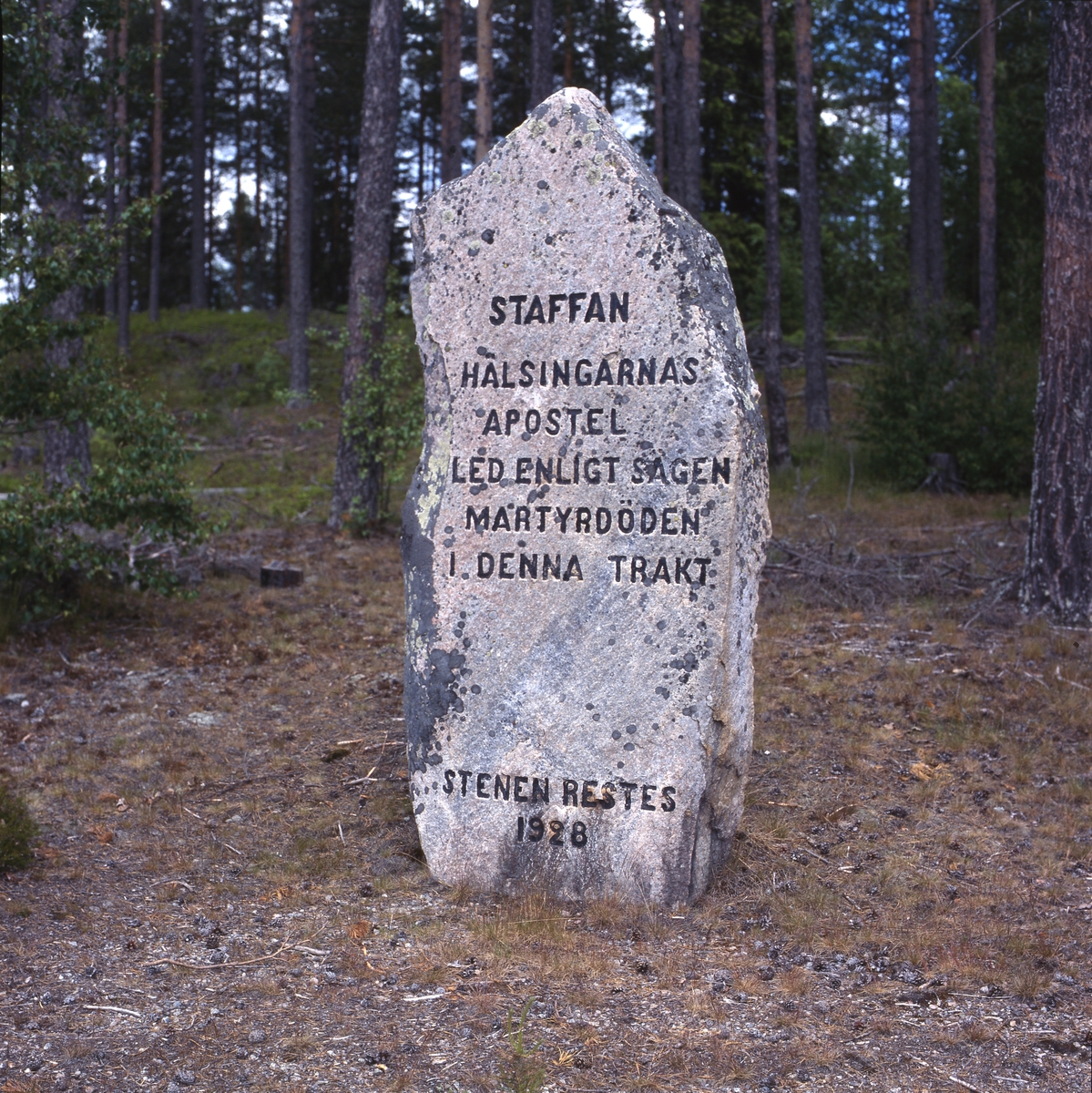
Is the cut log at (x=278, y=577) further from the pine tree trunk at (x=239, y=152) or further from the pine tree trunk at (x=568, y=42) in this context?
the pine tree trunk at (x=239, y=152)

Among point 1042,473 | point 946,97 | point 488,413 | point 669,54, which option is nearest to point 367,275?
point 1042,473

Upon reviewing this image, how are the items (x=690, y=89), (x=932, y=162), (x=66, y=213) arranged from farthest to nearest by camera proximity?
1. (x=932, y=162)
2. (x=690, y=89)
3. (x=66, y=213)

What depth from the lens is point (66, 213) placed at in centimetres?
1095

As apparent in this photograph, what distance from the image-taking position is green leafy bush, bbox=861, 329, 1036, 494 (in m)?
15.5

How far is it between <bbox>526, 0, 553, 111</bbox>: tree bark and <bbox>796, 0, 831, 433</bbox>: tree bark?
158 inches

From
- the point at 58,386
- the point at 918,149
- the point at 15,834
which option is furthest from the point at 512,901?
the point at 918,149

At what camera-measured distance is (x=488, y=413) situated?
4.98 m

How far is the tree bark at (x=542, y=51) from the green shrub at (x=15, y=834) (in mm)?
15666

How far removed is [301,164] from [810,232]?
10.0m

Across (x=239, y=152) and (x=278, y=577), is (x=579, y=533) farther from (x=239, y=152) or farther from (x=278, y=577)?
(x=239, y=152)

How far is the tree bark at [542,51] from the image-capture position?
60.3 feet

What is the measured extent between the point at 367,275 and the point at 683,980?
32.8 ft

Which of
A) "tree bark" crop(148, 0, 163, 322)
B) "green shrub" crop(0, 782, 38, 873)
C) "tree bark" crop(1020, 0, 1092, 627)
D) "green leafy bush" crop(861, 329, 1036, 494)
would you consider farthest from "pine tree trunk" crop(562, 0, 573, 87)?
"green shrub" crop(0, 782, 38, 873)

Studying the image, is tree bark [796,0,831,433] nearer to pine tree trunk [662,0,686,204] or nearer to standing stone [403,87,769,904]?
pine tree trunk [662,0,686,204]
